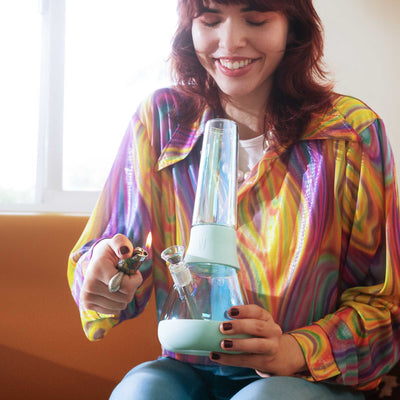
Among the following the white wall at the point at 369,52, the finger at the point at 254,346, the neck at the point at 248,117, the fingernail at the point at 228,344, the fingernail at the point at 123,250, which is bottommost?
the finger at the point at 254,346

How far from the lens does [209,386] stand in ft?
2.29

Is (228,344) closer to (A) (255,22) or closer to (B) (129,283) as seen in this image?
(B) (129,283)

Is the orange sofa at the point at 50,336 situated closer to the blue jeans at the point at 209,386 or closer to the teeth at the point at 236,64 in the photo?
the blue jeans at the point at 209,386

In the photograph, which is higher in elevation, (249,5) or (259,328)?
(249,5)

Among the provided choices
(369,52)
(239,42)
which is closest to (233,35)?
(239,42)

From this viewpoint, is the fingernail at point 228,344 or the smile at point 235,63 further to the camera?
the smile at point 235,63

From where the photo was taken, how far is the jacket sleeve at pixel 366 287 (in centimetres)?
63

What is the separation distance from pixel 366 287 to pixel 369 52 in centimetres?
82

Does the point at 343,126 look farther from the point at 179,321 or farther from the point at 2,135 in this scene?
the point at 2,135

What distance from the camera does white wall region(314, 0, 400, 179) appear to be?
132 cm

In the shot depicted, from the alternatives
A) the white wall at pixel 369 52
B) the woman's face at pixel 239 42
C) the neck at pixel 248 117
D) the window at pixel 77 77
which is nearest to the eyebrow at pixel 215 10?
the woman's face at pixel 239 42

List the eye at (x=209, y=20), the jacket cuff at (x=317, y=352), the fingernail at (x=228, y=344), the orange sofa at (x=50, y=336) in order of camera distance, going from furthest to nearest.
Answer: the orange sofa at (x=50, y=336) < the eye at (x=209, y=20) < the jacket cuff at (x=317, y=352) < the fingernail at (x=228, y=344)

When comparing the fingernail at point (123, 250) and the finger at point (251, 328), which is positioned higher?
the fingernail at point (123, 250)

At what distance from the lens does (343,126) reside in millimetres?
742
